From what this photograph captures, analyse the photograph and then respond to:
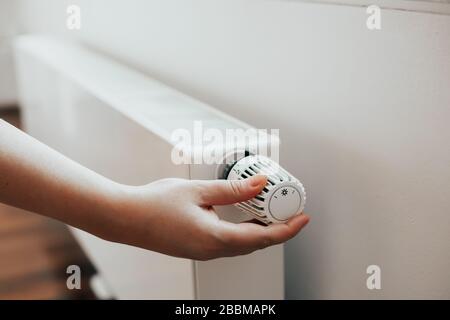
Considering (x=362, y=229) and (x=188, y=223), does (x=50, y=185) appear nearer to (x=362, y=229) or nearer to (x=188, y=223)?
(x=188, y=223)

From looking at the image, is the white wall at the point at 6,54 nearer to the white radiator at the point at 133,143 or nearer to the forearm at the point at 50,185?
the white radiator at the point at 133,143

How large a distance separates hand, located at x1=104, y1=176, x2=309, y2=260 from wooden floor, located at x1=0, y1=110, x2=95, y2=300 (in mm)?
653

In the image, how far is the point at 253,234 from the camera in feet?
1.50

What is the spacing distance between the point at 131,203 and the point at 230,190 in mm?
82

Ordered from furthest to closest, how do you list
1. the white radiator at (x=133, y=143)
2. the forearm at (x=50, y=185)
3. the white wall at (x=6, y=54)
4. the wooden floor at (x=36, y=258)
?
the white wall at (x=6, y=54)
the wooden floor at (x=36, y=258)
the white radiator at (x=133, y=143)
the forearm at (x=50, y=185)

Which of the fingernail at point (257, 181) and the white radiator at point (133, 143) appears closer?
the fingernail at point (257, 181)

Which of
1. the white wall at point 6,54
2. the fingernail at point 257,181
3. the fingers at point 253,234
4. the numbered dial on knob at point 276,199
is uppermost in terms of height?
the white wall at point 6,54

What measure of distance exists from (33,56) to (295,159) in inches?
29.6

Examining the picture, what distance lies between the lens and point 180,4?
74 centimetres

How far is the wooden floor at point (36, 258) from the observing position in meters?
1.10

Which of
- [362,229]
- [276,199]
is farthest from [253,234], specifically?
[362,229]

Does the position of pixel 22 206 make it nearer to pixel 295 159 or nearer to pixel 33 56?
pixel 295 159

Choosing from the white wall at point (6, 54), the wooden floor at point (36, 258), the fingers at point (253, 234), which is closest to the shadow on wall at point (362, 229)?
the fingers at point (253, 234)

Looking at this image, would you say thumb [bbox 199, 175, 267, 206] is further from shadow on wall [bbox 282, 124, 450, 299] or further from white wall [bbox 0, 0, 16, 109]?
white wall [bbox 0, 0, 16, 109]
